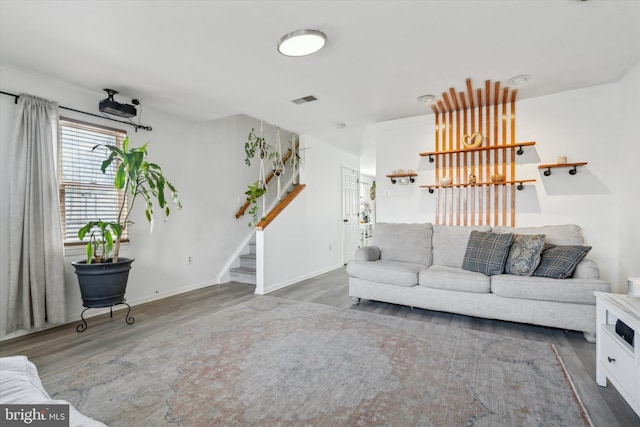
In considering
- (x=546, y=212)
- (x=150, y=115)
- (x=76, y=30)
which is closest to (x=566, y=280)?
(x=546, y=212)

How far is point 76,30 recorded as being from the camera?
221 centimetres

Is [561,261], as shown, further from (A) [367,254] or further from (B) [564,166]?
(A) [367,254]

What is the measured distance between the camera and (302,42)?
2.30 m

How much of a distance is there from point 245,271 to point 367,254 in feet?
7.12

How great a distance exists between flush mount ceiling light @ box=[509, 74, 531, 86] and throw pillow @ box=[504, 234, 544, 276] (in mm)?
1553

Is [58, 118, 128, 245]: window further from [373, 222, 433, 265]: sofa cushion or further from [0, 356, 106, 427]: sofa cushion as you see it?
[373, 222, 433, 265]: sofa cushion

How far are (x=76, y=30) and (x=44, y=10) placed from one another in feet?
0.73

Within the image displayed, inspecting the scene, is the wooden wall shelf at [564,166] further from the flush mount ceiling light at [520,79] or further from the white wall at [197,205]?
the white wall at [197,205]

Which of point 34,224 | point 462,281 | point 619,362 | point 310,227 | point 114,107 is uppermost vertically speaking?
point 114,107

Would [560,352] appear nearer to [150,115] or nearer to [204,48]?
[204,48]

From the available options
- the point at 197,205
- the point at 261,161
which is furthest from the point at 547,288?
the point at 197,205

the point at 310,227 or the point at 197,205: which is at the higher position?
the point at 197,205

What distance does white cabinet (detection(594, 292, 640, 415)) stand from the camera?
1.51 meters

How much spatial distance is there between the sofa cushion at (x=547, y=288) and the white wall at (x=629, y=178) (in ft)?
2.01
